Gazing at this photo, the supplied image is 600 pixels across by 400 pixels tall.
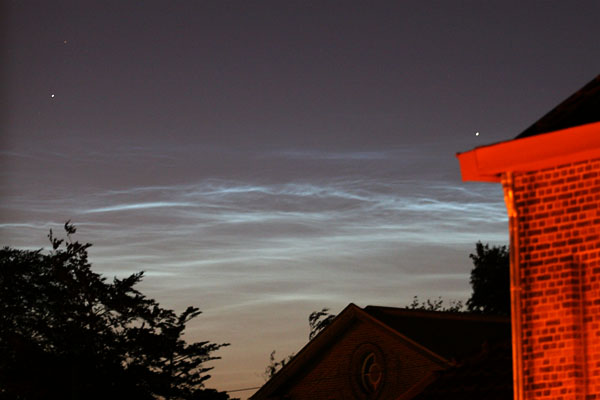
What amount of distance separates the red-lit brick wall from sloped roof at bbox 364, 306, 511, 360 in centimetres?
1951

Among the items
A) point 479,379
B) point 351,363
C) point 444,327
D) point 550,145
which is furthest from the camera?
point 351,363

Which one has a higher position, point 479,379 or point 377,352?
point 377,352

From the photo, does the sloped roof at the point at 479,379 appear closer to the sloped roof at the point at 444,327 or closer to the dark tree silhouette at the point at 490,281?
the sloped roof at the point at 444,327

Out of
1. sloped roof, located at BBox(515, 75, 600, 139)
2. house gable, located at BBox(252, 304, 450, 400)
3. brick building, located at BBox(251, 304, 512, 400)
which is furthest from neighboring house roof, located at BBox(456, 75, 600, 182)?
house gable, located at BBox(252, 304, 450, 400)

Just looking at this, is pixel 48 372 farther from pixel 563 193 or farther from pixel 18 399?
pixel 563 193

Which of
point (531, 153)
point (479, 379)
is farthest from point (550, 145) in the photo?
point (479, 379)

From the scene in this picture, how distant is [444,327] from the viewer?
34969 mm

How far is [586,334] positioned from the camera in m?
12.9

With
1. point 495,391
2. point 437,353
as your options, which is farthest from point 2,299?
point 495,391

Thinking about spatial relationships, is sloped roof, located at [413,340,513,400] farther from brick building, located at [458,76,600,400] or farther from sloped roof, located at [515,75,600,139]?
sloped roof, located at [515,75,600,139]

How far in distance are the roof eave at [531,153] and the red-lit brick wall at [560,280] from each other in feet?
0.64

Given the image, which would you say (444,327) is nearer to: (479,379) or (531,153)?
(479,379)

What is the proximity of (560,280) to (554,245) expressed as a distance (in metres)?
0.41

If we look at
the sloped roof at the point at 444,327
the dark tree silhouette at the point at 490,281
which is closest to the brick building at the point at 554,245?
the sloped roof at the point at 444,327
